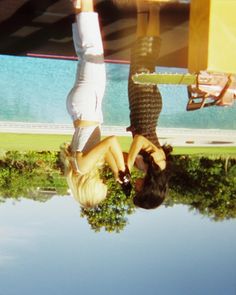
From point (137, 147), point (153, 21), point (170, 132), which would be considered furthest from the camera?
point (170, 132)

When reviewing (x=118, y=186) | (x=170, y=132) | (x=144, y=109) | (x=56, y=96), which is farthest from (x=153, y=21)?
(x=118, y=186)

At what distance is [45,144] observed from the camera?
6.45 metres

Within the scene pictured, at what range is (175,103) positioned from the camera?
18.2 feet

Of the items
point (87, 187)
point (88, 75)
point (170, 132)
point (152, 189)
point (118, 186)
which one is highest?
point (88, 75)

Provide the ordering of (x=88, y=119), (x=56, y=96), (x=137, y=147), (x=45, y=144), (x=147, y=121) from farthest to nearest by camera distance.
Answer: (x=45, y=144)
(x=56, y=96)
(x=147, y=121)
(x=137, y=147)
(x=88, y=119)

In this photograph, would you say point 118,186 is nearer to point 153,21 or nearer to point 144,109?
point 153,21

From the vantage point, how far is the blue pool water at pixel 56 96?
16.8 ft

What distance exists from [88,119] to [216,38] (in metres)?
0.79

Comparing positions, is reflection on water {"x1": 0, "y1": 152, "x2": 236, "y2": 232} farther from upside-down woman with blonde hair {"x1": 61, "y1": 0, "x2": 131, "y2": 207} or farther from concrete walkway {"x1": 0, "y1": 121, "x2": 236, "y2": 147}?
upside-down woman with blonde hair {"x1": 61, "y1": 0, "x2": 131, "y2": 207}

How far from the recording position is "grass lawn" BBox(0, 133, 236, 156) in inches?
234

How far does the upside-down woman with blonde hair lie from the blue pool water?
72.9 inches

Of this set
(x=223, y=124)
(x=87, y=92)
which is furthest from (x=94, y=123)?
(x=223, y=124)

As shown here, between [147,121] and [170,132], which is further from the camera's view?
[170,132]

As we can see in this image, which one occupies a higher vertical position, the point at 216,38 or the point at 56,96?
the point at 216,38
